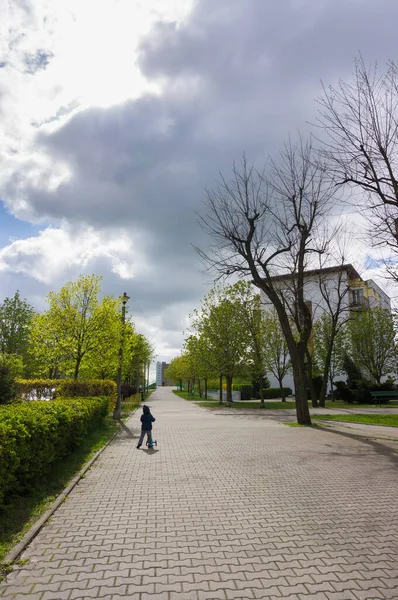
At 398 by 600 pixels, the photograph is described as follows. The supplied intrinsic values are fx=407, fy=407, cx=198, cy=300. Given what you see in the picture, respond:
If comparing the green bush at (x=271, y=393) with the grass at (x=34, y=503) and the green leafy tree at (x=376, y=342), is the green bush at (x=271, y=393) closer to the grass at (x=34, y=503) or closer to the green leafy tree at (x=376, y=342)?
the green leafy tree at (x=376, y=342)

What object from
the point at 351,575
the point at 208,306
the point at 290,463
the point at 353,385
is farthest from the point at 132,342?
the point at 351,575

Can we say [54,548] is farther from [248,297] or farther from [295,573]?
[248,297]

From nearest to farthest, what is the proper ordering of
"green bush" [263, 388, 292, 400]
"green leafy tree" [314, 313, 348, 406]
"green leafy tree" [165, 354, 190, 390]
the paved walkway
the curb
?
the paved walkway, the curb, "green leafy tree" [314, 313, 348, 406], "green bush" [263, 388, 292, 400], "green leafy tree" [165, 354, 190, 390]

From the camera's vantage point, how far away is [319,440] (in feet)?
40.0

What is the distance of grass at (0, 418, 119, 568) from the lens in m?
4.49

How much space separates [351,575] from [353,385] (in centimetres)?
3281

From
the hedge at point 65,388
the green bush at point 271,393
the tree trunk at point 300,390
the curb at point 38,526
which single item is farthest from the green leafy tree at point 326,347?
the curb at point 38,526

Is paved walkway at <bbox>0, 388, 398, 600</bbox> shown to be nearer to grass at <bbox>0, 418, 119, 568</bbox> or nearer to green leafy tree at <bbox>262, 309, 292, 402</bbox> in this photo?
grass at <bbox>0, 418, 119, 568</bbox>

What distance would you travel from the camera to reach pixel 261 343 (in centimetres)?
3328

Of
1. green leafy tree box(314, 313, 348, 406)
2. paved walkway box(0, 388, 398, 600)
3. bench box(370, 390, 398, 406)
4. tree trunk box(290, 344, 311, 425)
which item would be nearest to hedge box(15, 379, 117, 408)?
tree trunk box(290, 344, 311, 425)

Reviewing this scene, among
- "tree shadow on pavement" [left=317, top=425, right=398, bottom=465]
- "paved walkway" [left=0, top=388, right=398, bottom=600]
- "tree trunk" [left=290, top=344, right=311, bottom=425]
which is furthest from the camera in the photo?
"tree trunk" [left=290, top=344, right=311, bottom=425]

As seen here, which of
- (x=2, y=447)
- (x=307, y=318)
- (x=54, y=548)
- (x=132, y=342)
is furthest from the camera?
(x=132, y=342)

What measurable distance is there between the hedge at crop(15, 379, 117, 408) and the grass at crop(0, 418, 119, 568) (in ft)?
35.2

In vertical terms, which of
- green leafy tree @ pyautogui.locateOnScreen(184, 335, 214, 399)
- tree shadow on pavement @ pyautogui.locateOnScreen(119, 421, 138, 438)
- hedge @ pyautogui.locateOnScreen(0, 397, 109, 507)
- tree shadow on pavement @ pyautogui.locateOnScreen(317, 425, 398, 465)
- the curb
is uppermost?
green leafy tree @ pyautogui.locateOnScreen(184, 335, 214, 399)
